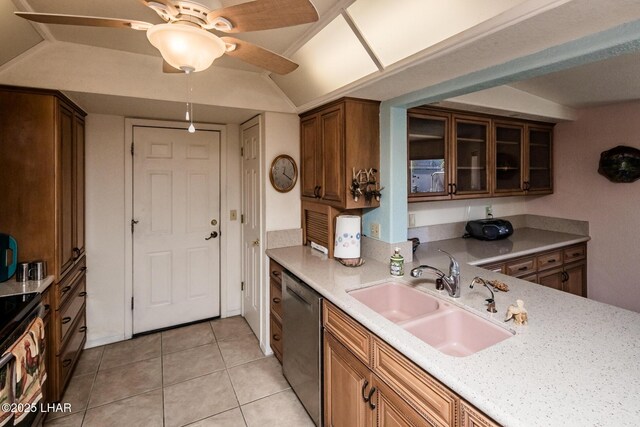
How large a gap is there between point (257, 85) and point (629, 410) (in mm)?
2647

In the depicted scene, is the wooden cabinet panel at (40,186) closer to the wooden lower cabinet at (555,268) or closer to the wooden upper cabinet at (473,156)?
the wooden upper cabinet at (473,156)

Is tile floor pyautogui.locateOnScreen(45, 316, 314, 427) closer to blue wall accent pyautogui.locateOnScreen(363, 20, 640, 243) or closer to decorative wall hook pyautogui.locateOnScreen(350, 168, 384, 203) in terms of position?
blue wall accent pyautogui.locateOnScreen(363, 20, 640, 243)

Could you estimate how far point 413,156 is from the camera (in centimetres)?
253

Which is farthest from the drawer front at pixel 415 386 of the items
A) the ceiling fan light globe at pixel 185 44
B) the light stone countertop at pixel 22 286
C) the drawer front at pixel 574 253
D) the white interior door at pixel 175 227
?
the drawer front at pixel 574 253

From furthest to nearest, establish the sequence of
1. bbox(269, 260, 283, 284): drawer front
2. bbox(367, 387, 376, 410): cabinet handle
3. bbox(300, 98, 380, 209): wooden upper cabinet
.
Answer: bbox(269, 260, 283, 284): drawer front < bbox(300, 98, 380, 209): wooden upper cabinet < bbox(367, 387, 376, 410): cabinet handle

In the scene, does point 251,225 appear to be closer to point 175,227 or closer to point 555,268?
point 175,227

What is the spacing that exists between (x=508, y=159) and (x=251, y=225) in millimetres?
2622

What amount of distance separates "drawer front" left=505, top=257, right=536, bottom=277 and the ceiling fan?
8.15ft

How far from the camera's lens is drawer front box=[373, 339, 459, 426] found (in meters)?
1.02

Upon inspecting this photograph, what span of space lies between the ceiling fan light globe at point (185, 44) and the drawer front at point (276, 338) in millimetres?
1994

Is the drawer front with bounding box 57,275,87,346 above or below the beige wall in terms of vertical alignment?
below

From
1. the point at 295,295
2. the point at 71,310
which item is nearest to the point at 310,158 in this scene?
the point at 295,295

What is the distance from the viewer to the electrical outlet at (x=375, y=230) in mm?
2345

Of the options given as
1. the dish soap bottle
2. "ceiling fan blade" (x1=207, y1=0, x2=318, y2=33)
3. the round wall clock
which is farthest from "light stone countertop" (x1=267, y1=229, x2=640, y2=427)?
"ceiling fan blade" (x1=207, y1=0, x2=318, y2=33)
